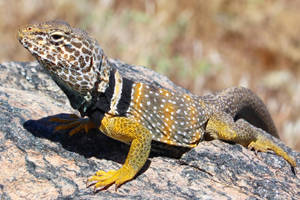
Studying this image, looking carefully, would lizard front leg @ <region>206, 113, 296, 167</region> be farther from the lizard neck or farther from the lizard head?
the lizard head

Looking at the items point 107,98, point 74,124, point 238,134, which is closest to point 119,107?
point 107,98

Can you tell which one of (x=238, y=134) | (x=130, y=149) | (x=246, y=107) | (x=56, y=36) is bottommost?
(x=130, y=149)

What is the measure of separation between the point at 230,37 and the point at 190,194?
10.2 m

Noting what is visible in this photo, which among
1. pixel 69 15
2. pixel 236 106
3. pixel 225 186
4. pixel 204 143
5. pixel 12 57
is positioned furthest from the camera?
pixel 69 15

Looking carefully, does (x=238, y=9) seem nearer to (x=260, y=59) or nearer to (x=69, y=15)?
A: (x=260, y=59)

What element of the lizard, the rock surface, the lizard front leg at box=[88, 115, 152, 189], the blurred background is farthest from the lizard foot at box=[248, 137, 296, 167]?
the blurred background

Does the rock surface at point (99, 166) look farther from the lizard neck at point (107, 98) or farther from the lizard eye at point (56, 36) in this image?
the lizard eye at point (56, 36)

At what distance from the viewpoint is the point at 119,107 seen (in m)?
4.50

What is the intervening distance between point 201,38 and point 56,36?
9261mm

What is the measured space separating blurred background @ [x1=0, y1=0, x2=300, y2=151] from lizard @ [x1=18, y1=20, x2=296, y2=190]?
3349 millimetres

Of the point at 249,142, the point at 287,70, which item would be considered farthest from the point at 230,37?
the point at 249,142

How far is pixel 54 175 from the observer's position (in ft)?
13.0

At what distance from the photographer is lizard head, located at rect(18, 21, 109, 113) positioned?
3900 mm

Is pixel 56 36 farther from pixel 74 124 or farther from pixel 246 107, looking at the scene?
pixel 246 107
